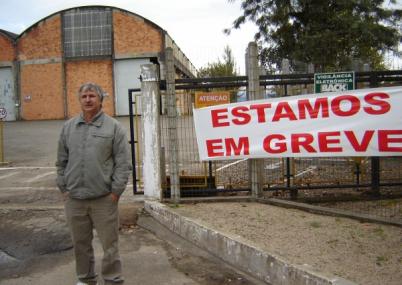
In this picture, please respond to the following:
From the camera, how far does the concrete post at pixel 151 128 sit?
750cm

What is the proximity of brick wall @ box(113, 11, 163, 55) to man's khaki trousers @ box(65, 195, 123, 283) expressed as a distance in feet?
90.3

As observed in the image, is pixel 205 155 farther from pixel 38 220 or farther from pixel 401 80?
pixel 401 80

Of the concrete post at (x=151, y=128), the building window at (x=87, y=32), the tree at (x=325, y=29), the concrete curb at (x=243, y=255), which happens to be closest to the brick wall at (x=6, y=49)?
the building window at (x=87, y=32)

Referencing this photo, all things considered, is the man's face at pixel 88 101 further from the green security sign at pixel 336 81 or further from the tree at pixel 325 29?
the tree at pixel 325 29

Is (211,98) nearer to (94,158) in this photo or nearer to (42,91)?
(94,158)

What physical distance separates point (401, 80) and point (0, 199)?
23.4 feet

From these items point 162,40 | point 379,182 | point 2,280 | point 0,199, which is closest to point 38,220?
point 0,199

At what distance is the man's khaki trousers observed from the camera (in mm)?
4422

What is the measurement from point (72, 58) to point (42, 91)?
3.24 metres

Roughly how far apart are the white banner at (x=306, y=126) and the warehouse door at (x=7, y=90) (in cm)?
2922

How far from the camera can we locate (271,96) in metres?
7.54

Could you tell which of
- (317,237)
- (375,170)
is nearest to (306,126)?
(375,170)

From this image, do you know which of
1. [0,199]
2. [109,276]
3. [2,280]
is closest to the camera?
[109,276]

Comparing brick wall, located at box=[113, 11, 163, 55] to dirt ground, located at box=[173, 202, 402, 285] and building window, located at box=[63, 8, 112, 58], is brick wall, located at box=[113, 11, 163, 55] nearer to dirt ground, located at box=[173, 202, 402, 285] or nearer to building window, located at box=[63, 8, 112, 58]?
building window, located at box=[63, 8, 112, 58]
